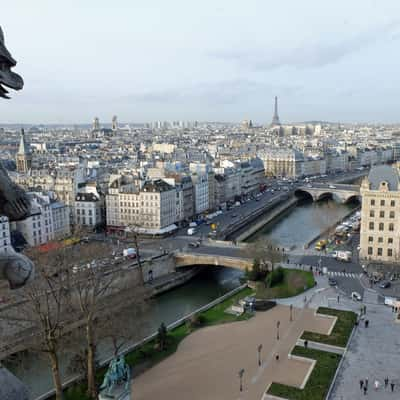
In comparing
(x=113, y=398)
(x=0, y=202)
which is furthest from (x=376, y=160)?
(x=0, y=202)

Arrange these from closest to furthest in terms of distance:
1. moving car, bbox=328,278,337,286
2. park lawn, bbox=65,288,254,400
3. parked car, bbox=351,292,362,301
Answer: park lawn, bbox=65,288,254,400 → parked car, bbox=351,292,362,301 → moving car, bbox=328,278,337,286

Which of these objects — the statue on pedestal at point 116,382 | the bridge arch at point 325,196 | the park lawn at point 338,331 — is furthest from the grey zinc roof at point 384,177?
the bridge arch at point 325,196

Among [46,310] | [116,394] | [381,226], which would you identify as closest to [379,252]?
[381,226]

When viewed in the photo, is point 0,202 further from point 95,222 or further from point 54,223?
point 95,222

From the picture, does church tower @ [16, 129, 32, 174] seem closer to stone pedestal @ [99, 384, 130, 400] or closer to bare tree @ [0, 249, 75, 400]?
bare tree @ [0, 249, 75, 400]

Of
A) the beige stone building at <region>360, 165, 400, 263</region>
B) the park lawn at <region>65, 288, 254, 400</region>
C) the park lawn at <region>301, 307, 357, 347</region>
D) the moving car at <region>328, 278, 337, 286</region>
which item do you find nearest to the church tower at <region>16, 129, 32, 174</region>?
the beige stone building at <region>360, 165, 400, 263</region>

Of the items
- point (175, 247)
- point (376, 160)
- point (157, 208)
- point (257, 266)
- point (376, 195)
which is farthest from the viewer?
point (376, 160)
